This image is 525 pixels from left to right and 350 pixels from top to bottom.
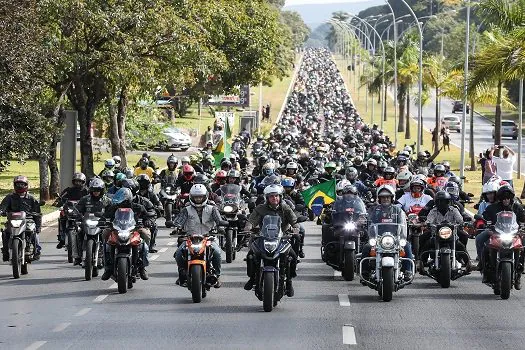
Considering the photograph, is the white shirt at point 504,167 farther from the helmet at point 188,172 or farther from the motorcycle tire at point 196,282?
the motorcycle tire at point 196,282

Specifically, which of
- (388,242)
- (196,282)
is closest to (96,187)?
(196,282)

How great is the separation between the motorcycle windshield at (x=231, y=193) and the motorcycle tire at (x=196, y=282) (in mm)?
7484

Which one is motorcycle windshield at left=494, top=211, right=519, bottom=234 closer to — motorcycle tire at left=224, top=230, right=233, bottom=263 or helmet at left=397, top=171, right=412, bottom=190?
motorcycle tire at left=224, top=230, right=233, bottom=263

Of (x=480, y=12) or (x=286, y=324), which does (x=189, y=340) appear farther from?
(x=480, y=12)

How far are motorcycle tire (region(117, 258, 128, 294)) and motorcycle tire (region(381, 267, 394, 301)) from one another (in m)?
3.51

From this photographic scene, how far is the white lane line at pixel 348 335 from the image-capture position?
1459 cm

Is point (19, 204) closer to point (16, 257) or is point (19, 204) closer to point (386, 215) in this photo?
point (16, 257)

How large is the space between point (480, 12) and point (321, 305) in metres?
22.3

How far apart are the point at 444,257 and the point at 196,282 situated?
378 centimetres

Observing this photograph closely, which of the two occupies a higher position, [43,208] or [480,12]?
[480,12]

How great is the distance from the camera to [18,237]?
21.0 metres

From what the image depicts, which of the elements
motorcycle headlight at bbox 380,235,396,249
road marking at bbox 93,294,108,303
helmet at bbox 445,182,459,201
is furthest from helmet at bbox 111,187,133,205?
helmet at bbox 445,182,459,201

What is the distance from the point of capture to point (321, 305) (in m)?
17.9

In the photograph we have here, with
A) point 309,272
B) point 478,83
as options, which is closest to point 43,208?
point 478,83
